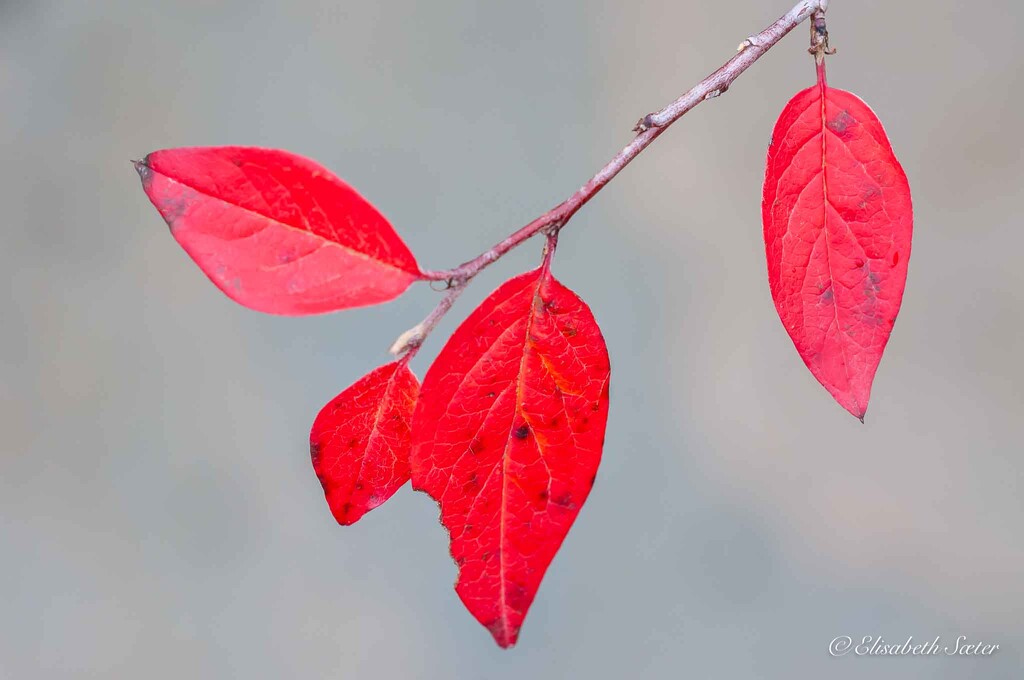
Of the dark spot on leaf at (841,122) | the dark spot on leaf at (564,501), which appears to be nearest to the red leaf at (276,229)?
the dark spot on leaf at (564,501)

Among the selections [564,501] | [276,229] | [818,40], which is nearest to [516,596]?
[564,501]

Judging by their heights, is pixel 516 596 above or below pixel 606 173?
below

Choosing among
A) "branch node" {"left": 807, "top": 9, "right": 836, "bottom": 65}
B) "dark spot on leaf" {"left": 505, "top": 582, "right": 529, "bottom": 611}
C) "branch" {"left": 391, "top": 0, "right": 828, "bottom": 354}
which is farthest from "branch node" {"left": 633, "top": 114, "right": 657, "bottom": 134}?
"dark spot on leaf" {"left": 505, "top": 582, "right": 529, "bottom": 611}

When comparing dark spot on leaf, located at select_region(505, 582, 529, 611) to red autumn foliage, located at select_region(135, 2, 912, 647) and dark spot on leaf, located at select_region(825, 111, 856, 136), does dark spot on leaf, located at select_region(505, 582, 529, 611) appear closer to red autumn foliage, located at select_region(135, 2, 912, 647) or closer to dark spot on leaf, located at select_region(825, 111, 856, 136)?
red autumn foliage, located at select_region(135, 2, 912, 647)

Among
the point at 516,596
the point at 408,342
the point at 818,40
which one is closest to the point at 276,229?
the point at 408,342

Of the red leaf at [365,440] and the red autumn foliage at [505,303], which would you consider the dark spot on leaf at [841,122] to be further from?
the red leaf at [365,440]

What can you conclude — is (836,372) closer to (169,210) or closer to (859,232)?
(859,232)

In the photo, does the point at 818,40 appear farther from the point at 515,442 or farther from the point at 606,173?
the point at 515,442
